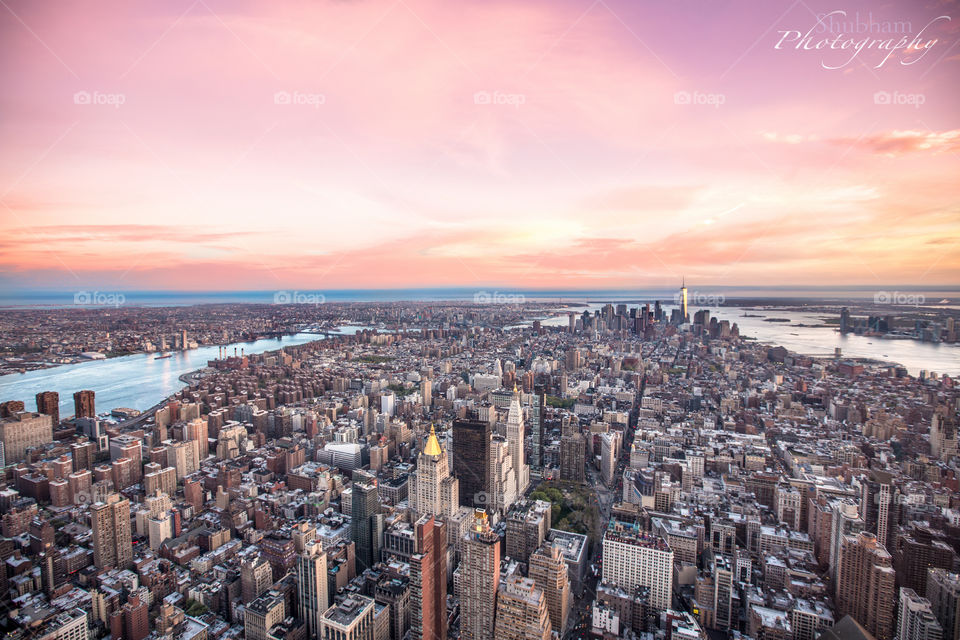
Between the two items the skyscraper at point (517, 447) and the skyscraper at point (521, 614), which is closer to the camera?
the skyscraper at point (521, 614)

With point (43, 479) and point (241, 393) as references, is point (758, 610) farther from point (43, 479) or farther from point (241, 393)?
point (241, 393)

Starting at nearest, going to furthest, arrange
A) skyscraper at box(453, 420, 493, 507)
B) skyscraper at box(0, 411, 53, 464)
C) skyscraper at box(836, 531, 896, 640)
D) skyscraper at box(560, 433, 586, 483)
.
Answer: skyscraper at box(836, 531, 896, 640)
skyscraper at box(453, 420, 493, 507)
skyscraper at box(0, 411, 53, 464)
skyscraper at box(560, 433, 586, 483)

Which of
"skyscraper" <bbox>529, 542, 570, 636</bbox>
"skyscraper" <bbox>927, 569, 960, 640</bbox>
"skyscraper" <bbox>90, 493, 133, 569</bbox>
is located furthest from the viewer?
"skyscraper" <bbox>90, 493, 133, 569</bbox>

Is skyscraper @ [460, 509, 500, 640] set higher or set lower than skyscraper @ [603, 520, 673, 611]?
higher

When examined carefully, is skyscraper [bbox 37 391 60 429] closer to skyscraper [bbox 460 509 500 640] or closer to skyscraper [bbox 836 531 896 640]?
skyscraper [bbox 460 509 500 640]

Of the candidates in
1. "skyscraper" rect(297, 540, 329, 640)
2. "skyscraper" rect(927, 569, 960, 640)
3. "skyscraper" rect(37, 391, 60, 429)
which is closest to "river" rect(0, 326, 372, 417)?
"skyscraper" rect(37, 391, 60, 429)

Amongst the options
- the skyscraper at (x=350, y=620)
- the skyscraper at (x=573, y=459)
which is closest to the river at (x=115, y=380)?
the skyscraper at (x=350, y=620)

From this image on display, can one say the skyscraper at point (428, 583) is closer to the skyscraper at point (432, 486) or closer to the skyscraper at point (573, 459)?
the skyscraper at point (432, 486)
